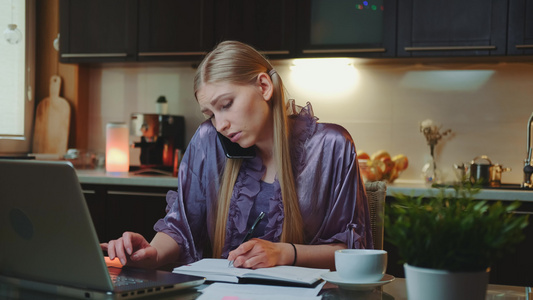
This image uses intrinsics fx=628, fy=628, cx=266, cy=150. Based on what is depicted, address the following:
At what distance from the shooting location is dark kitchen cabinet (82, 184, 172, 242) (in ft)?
10.3

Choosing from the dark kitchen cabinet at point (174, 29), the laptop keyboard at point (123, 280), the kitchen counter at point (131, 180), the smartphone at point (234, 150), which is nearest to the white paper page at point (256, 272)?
the laptop keyboard at point (123, 280)

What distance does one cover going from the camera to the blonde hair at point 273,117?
64.1 inches

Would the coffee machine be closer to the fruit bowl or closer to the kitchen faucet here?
the fruit bowl

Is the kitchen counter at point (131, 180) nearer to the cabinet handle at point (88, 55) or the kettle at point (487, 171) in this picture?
the cabinet handle at point (88, 55)

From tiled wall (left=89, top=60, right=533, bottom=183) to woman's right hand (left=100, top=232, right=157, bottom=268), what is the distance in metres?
2.14

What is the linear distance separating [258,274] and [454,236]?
0.46 m

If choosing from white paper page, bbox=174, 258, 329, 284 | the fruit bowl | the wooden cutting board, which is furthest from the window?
white paper page, bbox=174, 258, 329, 284

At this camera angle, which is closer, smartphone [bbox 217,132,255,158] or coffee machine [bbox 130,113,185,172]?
smartphone [bbox 217,132,255,158]

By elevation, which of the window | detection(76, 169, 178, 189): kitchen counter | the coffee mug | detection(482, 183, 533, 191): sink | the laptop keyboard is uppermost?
the window

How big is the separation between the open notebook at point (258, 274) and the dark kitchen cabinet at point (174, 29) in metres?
2.21

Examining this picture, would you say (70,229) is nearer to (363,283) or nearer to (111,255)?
(111,255)

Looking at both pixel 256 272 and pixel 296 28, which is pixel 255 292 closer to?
pixel 256 272

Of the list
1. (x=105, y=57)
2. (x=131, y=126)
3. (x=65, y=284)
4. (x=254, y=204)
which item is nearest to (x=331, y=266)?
(x=254, y=204)

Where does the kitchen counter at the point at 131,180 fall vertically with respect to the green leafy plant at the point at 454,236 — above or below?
below
